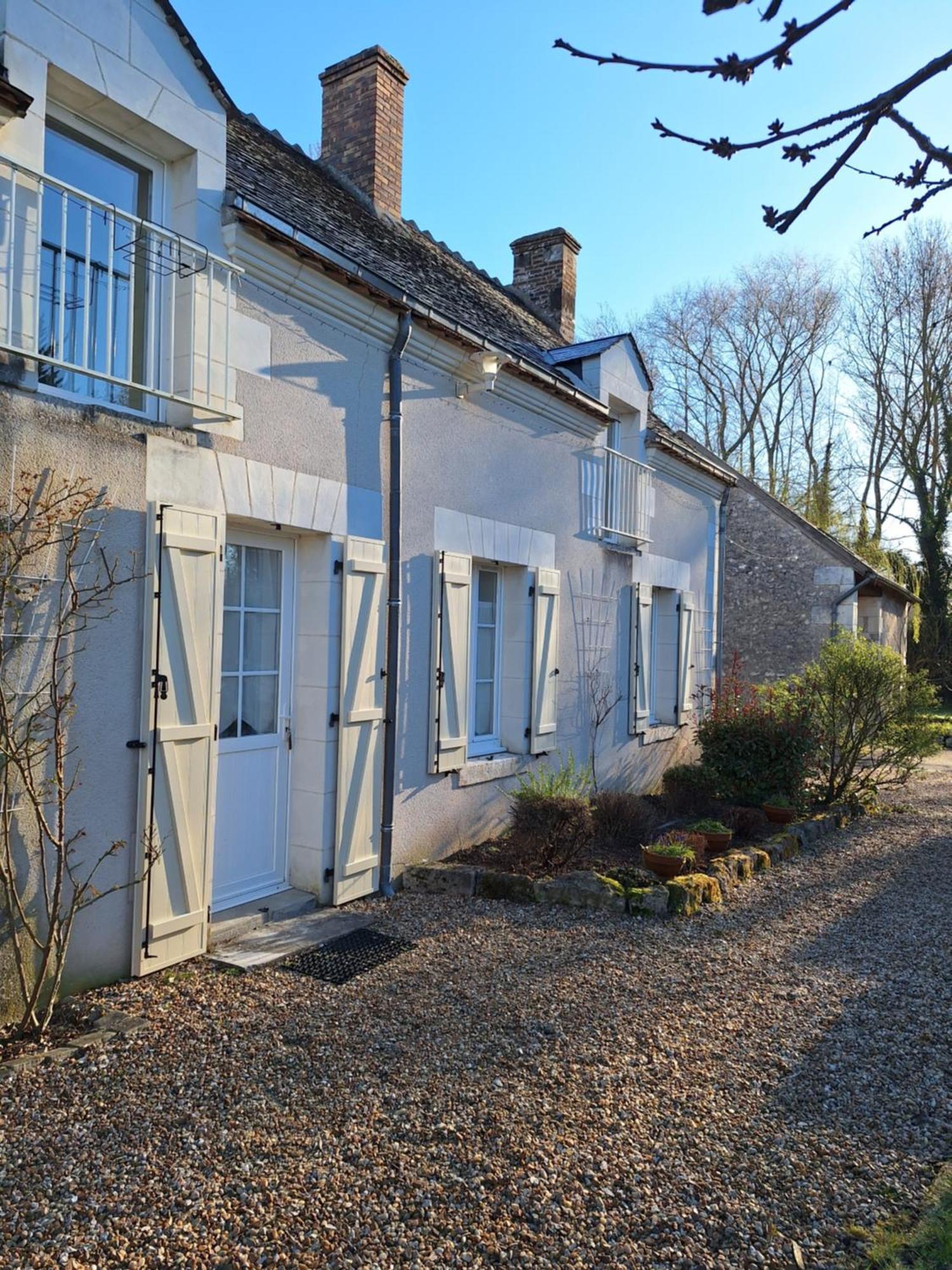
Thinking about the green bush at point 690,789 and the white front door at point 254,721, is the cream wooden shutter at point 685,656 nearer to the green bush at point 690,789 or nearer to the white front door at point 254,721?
the green bush at point 690,789

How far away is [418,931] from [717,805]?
14.1 feet

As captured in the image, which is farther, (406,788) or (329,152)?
(329,152)

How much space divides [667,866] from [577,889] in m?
0.91

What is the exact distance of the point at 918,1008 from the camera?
4.25 metres

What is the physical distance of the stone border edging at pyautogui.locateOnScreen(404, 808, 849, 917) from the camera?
562 cm

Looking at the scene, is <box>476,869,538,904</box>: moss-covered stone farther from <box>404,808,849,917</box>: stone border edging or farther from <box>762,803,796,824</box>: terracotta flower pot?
<box>762,803,796,824</box>: terracotta flower pot

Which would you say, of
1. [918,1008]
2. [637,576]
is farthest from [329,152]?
[918,1008]

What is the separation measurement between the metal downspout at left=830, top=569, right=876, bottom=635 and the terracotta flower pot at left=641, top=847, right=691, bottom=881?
9771mm

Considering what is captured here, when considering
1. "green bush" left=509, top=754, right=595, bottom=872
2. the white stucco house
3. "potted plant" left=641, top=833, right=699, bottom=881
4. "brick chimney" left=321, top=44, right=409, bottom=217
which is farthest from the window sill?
"brick chimney" left=321, top=44, right=409, bottom=217

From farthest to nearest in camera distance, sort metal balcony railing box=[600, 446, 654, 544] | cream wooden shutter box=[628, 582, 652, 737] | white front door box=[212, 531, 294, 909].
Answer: cream wooden shutter box=[628, 582, 652, 737] < metal balcony railing box=[600, 446, 654, 544] < white front door box=[212, 531, 294, 909]

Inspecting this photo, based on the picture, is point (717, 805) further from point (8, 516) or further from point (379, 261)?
point (8, 516)

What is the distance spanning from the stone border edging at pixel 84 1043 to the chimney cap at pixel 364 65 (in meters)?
8.66

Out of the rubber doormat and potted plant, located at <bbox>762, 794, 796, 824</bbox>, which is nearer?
the rubber doormat

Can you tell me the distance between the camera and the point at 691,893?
5.77 m
